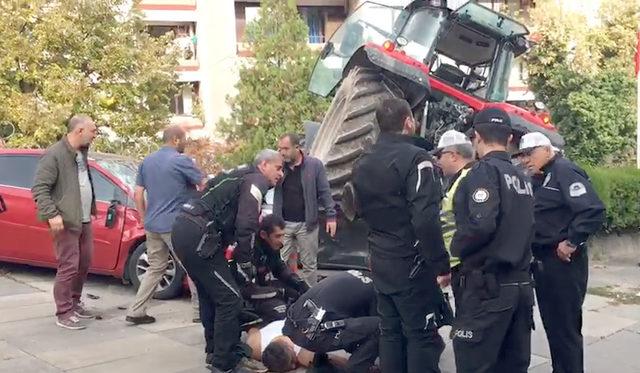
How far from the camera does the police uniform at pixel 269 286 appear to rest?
19.5 feet

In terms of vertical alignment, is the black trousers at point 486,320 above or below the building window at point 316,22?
below

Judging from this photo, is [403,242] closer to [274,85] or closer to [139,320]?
[139,320]

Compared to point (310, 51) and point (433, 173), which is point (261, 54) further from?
point (433, 173)

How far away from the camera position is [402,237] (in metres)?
4.60

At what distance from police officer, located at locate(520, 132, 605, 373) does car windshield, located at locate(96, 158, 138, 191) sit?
188 inches

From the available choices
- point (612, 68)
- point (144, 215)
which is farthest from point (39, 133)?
point (612, 68)

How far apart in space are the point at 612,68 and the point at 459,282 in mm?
18818

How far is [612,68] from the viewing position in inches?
845

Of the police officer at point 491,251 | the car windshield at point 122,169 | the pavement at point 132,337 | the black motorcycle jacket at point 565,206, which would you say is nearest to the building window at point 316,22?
the car windshield at point 122,169

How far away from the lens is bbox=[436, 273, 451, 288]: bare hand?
470cm

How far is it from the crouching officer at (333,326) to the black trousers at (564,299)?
1124 mm

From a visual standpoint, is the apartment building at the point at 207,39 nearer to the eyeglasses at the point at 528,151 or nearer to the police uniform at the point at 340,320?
the police uniform at the point at 340,320

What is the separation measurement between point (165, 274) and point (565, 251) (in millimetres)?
4328

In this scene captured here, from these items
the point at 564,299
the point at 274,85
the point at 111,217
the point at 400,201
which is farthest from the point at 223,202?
the point at 274,85
